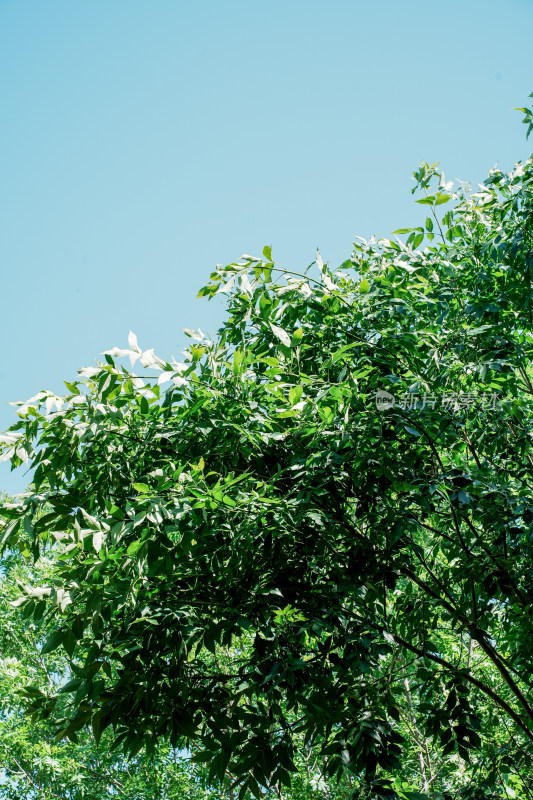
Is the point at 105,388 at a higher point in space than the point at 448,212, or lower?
lower

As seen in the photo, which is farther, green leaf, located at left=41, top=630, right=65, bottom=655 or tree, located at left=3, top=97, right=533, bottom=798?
tree, located at left=3, top=97, right=533, bottom=798

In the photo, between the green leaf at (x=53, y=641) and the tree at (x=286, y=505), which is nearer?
the green leaf at (x=53, y=641)

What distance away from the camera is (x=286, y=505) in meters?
Result: 2.96

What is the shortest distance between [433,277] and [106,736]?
13.0 m

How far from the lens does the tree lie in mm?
2918

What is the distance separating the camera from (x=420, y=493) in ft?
10.4

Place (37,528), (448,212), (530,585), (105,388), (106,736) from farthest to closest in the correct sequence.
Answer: (106,736) < (448,212) < (530,585) < (37,528) < (105,388)

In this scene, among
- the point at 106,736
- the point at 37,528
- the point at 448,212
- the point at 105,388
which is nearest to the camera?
the point at 105,388

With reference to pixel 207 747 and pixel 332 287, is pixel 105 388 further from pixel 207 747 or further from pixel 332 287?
pixel 207 747

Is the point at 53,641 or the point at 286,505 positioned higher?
the point at 286,505

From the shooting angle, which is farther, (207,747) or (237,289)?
(237,289)

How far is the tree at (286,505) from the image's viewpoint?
115 inches

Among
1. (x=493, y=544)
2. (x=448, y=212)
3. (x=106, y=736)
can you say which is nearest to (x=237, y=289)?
(x=448, y=212)

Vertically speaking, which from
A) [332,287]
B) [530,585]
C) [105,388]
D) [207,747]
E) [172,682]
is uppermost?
[332,287]
